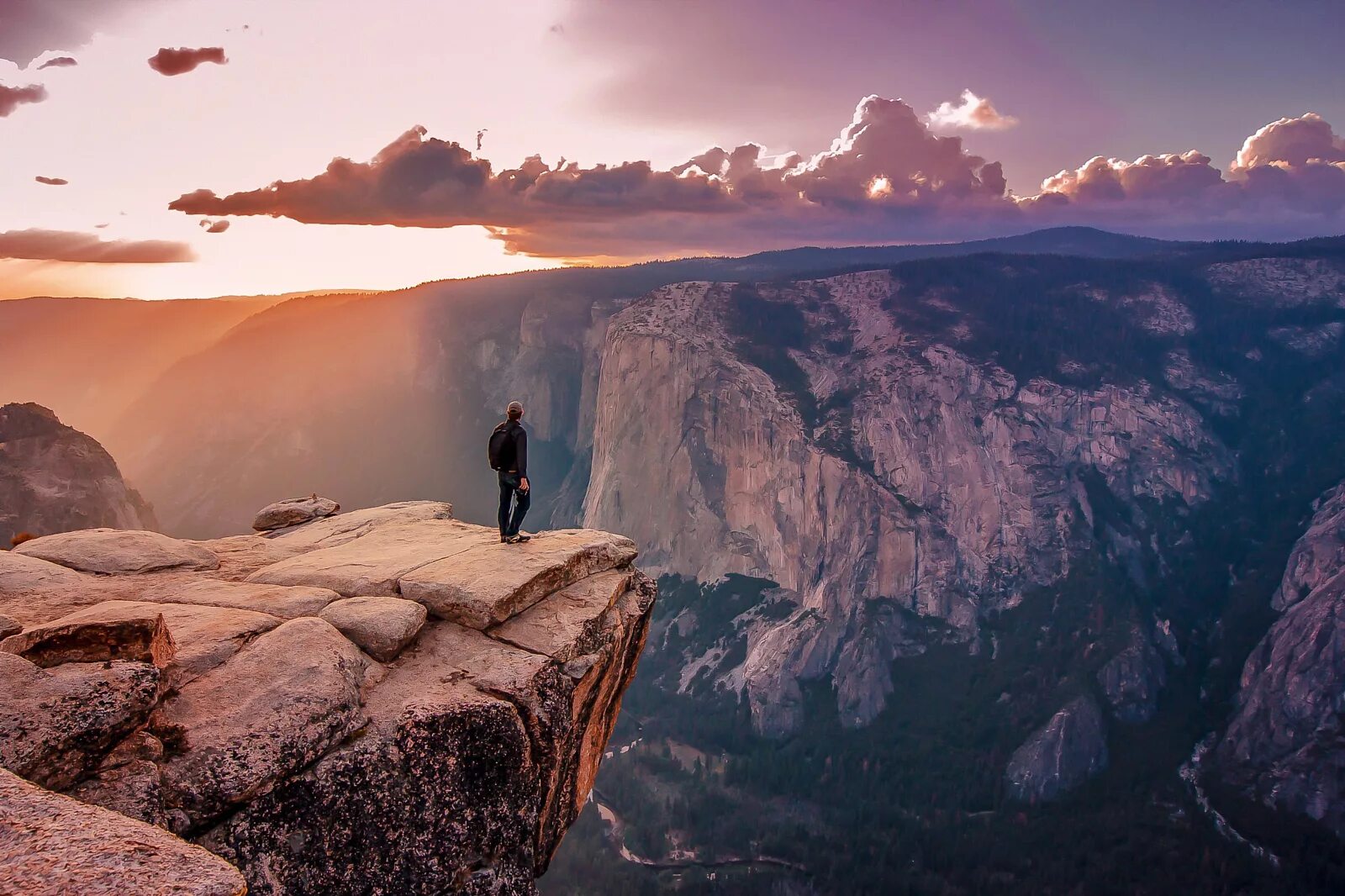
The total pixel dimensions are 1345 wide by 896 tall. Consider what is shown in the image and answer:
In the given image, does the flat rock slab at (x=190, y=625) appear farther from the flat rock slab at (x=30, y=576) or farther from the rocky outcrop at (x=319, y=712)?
the flat rock slab at (x=30, y=576)

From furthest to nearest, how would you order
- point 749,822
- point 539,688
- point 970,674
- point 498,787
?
point 970,674 → point 749,822 → point 539,688 → point 498,787

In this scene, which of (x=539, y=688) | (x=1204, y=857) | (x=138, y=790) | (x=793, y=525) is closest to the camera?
(x=138, y=790)

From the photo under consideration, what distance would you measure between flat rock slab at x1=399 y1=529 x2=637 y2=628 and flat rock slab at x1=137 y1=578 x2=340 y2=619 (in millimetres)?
2254

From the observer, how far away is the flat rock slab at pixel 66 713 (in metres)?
11.6

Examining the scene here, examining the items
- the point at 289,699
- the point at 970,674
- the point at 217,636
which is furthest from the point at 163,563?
the point at 970,674

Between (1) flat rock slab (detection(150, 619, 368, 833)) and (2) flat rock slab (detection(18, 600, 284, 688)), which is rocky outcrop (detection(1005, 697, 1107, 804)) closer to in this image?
(1) flat rock slab (detection(150, 619, 368, 833))

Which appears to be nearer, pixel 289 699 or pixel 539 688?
pixel 289 699

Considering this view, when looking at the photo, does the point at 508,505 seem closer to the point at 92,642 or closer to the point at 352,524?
the point at 352,524

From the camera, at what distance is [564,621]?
2012cm

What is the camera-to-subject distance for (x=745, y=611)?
19950 cm

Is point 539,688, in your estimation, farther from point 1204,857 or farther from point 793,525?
point 793,525

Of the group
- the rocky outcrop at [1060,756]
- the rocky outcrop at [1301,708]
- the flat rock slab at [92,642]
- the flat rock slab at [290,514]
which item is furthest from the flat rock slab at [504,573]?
the rocky outcrop at [1301,708]

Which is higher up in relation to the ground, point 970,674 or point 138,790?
point 138,790

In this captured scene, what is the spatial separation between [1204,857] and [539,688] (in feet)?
501
